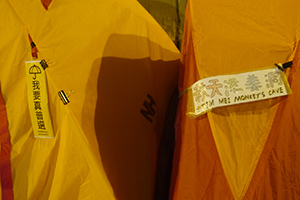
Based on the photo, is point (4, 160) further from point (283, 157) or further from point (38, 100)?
point (283, 157)

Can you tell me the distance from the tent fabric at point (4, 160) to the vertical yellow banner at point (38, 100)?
7 centimetres

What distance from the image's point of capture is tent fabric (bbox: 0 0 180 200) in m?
0.65

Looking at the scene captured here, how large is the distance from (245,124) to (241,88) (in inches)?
3.5

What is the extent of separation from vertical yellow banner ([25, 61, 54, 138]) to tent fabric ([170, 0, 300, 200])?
350 mm

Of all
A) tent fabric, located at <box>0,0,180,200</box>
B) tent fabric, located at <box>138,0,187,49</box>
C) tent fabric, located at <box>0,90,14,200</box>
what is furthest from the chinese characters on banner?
tent fabric, located at <box>138,0,187,49</box>

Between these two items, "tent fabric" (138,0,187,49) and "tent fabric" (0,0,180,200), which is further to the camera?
"tent fabric" (138,0,187,49)

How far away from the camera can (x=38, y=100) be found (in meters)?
0.65

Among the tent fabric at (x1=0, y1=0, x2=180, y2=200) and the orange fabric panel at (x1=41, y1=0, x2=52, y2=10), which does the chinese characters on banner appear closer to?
the tent fabric at (x1=0, y1=0, x2=180, y2=200)

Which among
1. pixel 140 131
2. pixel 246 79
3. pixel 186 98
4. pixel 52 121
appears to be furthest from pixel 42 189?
pixel 246 79

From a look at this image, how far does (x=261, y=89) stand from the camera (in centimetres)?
64

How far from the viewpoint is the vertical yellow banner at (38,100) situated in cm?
64

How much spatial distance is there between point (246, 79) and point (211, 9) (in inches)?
10.1

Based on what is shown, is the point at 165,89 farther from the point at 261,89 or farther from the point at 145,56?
the point at 261,89

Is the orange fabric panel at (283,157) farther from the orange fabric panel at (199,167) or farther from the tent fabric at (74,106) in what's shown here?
the tent fabric at (74,106)
